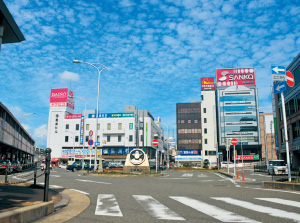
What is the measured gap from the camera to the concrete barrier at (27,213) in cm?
411

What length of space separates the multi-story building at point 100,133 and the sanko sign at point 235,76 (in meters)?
29.2

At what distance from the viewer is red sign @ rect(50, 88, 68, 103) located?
3681 inches

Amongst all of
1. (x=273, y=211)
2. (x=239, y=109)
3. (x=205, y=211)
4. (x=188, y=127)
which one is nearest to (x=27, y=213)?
(x=205, y=211)

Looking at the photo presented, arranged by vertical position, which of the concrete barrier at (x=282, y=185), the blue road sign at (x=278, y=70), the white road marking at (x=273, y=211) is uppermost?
the blue road sign at (x=278, y=70)

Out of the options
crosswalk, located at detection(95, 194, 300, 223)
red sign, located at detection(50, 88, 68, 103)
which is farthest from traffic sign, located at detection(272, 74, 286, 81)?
red sign, located at detection(50, 88, 68, 103)

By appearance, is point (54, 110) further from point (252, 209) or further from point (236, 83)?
point (252, 209)

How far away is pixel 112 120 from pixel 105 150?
31.9ft

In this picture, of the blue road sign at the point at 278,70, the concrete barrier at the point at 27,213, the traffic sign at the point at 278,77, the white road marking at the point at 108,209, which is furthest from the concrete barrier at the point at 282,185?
the concrete barrier at the point at 27,213

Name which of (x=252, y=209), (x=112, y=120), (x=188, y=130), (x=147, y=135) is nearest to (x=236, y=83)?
(x=188, y=130)

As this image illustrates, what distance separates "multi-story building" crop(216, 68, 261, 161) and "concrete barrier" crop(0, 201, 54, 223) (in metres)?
89.7

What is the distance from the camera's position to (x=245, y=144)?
3580 inches

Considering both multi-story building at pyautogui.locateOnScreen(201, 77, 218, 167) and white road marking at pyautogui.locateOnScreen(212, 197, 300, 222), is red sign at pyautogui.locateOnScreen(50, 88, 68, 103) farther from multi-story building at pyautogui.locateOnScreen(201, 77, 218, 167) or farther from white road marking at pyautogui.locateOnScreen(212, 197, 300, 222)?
white road marking at pyautogui.locateOnScreen(212, 197, 300, 222)

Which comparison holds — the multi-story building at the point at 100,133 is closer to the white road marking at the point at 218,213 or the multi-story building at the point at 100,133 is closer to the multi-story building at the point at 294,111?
the multi-story building at the point at 294,111

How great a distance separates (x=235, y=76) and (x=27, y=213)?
95524 mm
